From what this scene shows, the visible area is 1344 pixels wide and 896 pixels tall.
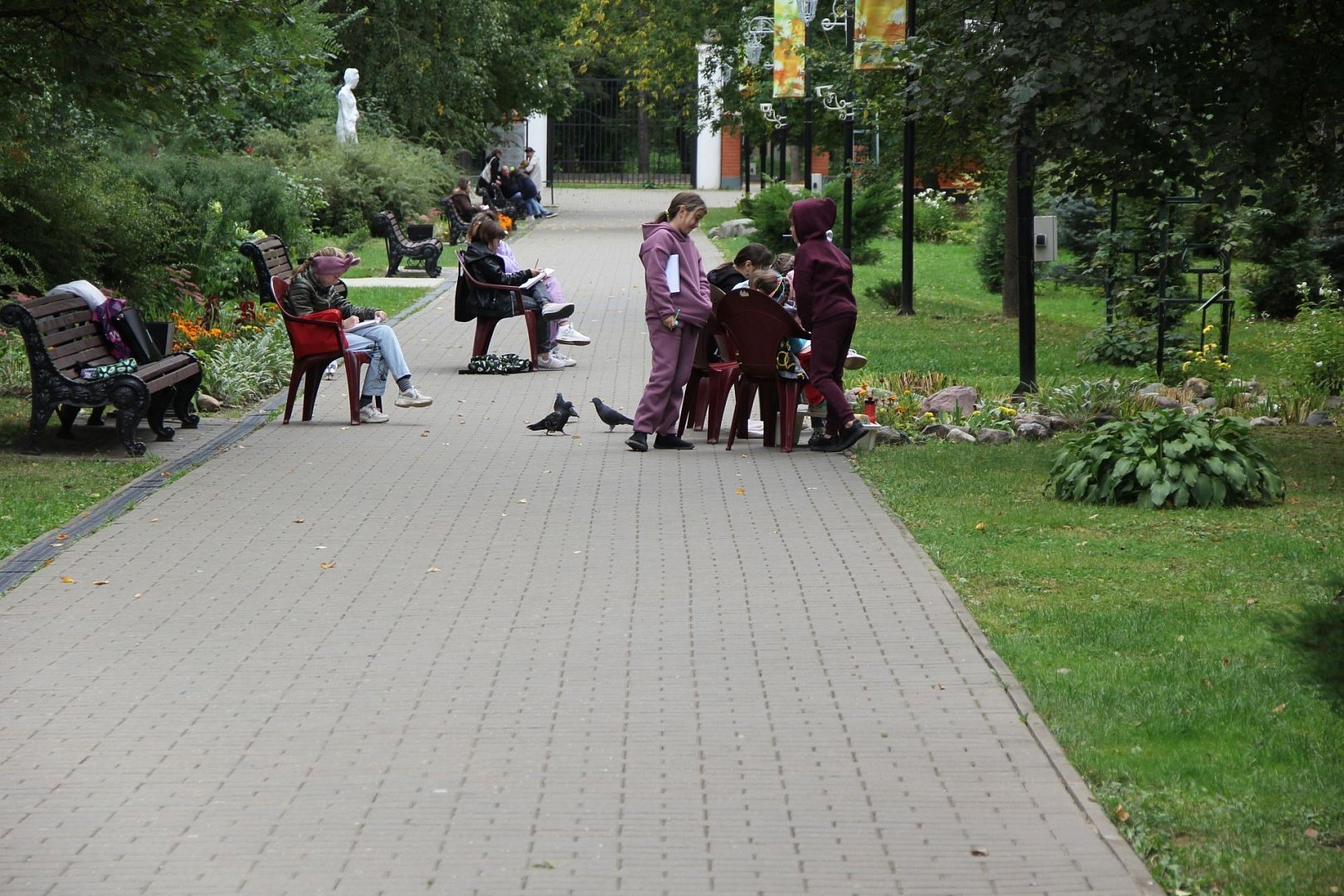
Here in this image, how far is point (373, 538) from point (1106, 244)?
9.95m

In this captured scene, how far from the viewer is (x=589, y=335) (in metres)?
19.2

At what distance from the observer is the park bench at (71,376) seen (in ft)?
35.4

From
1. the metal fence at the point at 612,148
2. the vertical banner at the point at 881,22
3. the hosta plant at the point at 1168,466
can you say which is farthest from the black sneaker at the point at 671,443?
the metal fence at the point at 612,148

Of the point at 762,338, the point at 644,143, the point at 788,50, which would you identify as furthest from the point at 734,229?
the point at 644,143

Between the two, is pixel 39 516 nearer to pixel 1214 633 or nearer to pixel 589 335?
pixel 1214 633

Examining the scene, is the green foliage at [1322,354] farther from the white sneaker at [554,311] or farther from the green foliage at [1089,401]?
the white sneaker at [554,311]

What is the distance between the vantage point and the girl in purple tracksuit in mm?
11336

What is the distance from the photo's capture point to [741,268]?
12336 millimetres

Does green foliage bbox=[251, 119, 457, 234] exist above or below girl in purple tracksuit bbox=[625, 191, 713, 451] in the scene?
above

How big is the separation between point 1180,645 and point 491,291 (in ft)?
34.1

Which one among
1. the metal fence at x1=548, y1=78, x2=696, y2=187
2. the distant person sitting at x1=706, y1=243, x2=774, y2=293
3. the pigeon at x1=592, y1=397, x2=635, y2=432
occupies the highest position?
the metal fence at x1=548, y1=78, x2=696, y2=187

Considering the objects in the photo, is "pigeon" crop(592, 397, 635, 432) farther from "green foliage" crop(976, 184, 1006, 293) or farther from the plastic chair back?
"green foliage" crop(976, 184, 1006, 293)

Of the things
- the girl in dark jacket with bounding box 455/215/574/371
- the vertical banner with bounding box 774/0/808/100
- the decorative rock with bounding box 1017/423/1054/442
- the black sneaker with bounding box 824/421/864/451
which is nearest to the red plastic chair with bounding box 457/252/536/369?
the girl in dark jacket with bounding box 455/215/574/371

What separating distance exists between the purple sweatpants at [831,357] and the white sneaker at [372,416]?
3.50 m
